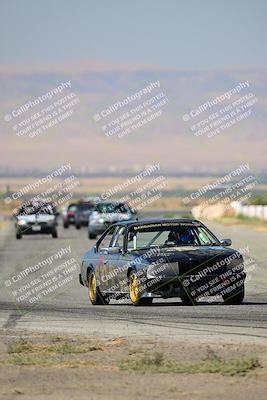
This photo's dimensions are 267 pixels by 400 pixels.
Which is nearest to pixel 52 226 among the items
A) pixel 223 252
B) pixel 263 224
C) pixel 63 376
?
pixel 263 224

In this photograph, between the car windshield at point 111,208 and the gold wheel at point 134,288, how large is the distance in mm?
34217

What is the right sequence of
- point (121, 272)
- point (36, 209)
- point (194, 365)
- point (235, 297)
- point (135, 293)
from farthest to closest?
1. point (36, 209)
2. point (121, 272)
3. point (235, 297)
4. point (135, 293)
5. point (194, 365)

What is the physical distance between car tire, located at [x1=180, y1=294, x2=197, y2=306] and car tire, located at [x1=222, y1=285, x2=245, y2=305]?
0.46 meters

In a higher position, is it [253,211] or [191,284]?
[191,284]

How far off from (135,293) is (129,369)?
306 inches

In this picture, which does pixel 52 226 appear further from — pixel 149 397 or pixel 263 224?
pixel 149 397

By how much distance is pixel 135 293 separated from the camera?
20.2 meters

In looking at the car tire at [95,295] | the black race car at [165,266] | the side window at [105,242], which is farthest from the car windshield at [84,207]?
the black race car at [165,266]

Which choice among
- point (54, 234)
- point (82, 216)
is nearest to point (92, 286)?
point (54, 234)

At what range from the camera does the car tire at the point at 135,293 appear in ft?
65.6

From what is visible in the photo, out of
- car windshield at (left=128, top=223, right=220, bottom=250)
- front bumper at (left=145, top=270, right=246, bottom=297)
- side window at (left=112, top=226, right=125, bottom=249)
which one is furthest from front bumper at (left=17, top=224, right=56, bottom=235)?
front bumper at (left=145, top=270, right=246, bottom=297)

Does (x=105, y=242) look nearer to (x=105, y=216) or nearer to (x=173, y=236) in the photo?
(x=173, y=236)

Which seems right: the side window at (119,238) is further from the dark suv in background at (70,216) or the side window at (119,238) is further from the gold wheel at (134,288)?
the dark suv in background at (70,216)

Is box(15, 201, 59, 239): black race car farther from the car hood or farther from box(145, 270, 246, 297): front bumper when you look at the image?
box(145, 270, 246, 297): front bumper
